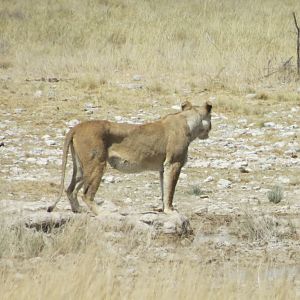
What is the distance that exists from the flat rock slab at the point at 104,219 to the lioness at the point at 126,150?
1.14 ft

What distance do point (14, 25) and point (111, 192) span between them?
17.0 meters

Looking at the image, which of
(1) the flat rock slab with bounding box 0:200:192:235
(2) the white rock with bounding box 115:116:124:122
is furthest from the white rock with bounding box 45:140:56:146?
(1) the flat rock slab with bounding box 0:200:192:235

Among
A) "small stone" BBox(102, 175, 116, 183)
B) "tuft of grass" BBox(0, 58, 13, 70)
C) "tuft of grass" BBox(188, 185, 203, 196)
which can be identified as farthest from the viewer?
"tuft of grass" BBox(0, 58, 13, 70)

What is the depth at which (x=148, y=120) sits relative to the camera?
659 inches

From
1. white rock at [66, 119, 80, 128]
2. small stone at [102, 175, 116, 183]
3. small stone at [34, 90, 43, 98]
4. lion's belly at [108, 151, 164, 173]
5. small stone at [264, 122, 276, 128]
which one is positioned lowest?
white rock at [66, 119, 80, 128]

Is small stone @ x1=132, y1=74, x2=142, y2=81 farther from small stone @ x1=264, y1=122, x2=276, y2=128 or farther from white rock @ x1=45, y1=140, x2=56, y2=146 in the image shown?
white rock @ x1=45, y1=140, x2=56, y2=146

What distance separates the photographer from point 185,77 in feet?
67.8

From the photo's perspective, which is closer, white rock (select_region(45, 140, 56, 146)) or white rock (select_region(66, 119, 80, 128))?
white rock (select_region(45, 140, 56, 146))

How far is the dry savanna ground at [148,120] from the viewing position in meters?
6.36

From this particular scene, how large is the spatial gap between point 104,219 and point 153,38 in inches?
666

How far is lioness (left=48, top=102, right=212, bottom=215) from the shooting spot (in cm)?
916

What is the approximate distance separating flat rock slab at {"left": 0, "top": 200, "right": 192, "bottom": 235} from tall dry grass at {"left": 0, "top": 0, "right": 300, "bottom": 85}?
11377mm

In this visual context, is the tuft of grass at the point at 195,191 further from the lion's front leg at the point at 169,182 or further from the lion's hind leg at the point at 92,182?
the lion's hind leg at the point at 92,182

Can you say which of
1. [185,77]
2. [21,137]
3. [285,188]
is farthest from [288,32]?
[285,188]
